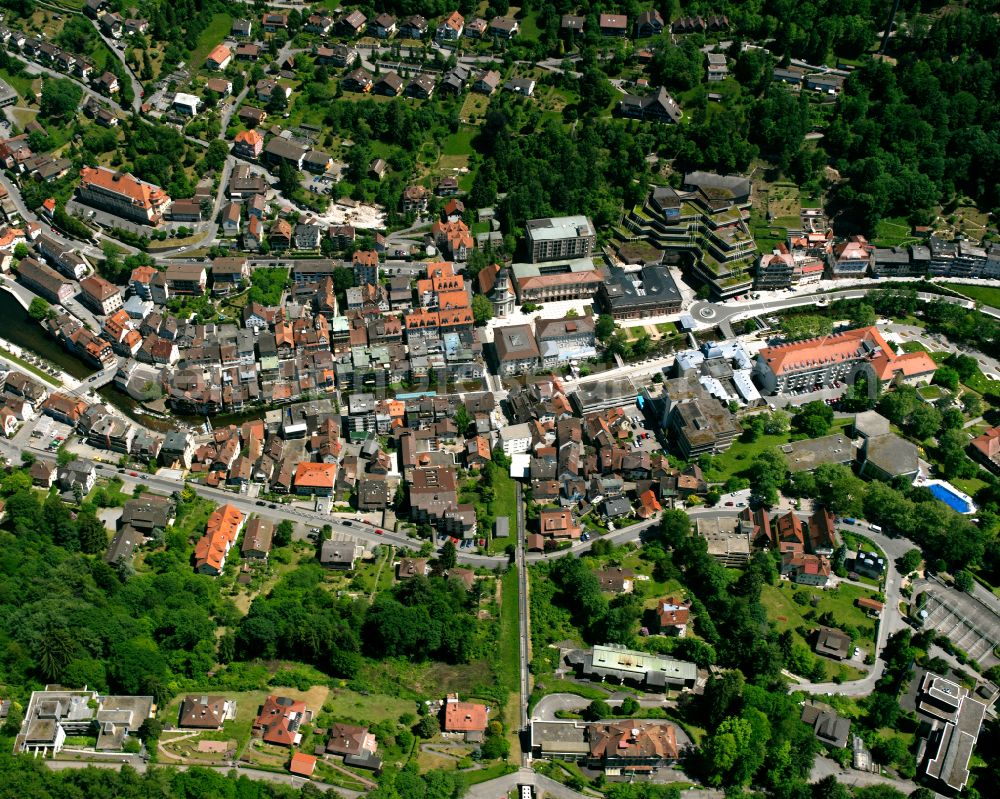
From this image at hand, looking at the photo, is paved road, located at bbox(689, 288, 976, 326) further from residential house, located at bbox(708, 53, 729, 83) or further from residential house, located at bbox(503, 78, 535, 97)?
residential house, located at bbox(503, 78, 535, 97)

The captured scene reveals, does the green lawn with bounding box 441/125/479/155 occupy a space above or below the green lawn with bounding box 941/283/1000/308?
above

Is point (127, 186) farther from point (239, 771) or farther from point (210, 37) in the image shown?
point (239, 771)

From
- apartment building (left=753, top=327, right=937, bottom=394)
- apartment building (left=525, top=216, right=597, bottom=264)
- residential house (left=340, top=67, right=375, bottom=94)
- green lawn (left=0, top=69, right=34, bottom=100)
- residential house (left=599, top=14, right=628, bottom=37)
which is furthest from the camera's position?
residential house (left=599, top=14, right=628, bottom=37)

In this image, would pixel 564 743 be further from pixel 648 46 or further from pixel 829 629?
pixel 648 46

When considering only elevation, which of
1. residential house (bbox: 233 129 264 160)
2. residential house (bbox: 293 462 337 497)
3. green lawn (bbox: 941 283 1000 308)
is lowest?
residential house (bbox: 293 462 337 497)

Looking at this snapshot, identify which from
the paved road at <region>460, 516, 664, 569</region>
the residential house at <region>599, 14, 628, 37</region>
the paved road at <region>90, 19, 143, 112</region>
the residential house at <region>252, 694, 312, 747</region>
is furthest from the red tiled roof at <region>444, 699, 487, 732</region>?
the residential house at <region>599, 14, 628, 37</region>

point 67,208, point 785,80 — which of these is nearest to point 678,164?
point 785,80

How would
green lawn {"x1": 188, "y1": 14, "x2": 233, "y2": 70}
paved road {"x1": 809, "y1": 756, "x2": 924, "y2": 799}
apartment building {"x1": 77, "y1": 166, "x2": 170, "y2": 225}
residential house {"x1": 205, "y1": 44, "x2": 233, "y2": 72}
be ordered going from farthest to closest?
1. green lawn {"x1": 188, "y1": 14, "x2": 233, "y2": 70}
2. residential house {"x1": 205, "y1": 44, "x2": 233, "y2": 72}
3. apartment building {"x1": 77, "y1": 166, "x2": 170, "y2": 225}
4. paved road {"x1": 809, "y1": 756, "x2": 924, "y2": 799}
